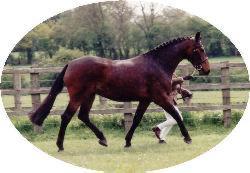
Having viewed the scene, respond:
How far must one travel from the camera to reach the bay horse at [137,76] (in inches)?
138

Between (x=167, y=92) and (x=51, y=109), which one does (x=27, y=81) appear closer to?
(x=51, y=109)

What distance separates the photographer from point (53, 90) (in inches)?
140

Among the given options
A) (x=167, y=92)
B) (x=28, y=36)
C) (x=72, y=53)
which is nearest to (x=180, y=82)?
(x=167, y=92)

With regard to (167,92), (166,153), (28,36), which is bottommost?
(166,153)

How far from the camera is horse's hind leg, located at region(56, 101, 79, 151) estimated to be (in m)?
3.58

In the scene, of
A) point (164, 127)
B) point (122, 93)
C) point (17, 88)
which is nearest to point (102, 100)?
point (122, 93)

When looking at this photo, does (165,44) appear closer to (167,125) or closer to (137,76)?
(137,76)

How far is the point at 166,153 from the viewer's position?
354 cm

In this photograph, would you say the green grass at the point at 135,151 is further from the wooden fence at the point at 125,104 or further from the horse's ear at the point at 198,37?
the horse's ear at the point at 198,37

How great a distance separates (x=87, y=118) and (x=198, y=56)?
66 centimetres

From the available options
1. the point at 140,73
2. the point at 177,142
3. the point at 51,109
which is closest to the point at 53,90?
the point at 51,109

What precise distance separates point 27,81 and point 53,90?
0.58 feet

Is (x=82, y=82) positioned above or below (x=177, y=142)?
above

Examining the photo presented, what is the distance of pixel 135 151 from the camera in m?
3.55
